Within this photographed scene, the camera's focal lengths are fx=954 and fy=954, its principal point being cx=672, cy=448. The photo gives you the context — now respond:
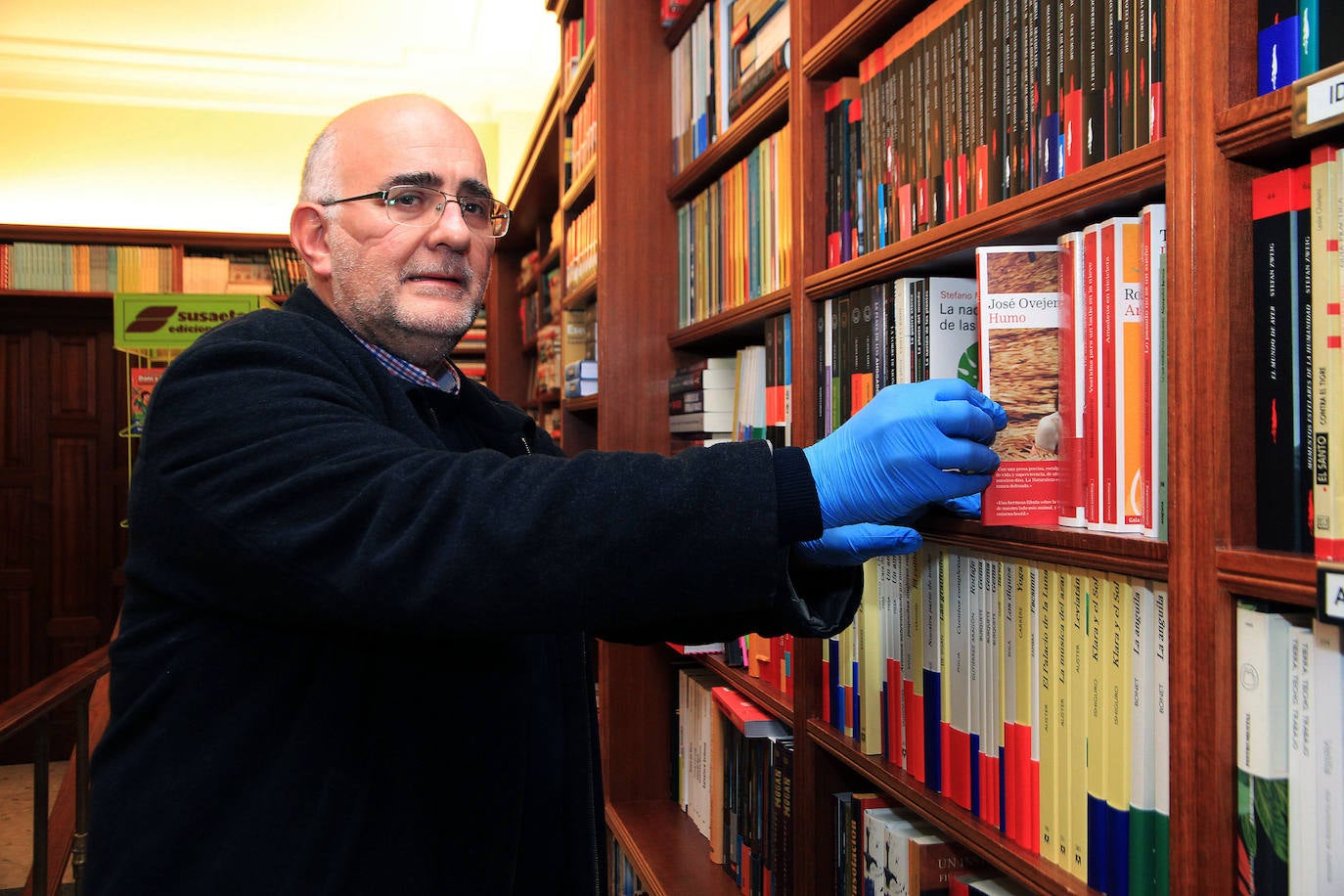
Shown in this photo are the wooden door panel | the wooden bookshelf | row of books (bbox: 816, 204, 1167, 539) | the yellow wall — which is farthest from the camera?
the yellow wall

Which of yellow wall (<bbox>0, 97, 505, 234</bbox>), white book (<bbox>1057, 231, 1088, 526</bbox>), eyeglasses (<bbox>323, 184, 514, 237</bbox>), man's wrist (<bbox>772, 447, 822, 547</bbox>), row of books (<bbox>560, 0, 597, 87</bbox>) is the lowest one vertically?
man's wrist (<bbox>772, 447, 822, 547</bbox>)

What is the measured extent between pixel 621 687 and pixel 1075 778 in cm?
141

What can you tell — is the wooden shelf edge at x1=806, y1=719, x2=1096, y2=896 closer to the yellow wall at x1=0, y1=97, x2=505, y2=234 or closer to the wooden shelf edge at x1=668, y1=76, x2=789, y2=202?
the wooden shelf edge at x1=668, y1=76, x2=789, y2=202

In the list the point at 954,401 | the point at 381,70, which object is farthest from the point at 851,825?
the point at 381,70

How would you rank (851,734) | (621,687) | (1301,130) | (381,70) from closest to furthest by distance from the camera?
1. (1301,130)
2. (851,734)
3. (621,687)
4. (381,70)

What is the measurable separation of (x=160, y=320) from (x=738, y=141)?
2.81 metres

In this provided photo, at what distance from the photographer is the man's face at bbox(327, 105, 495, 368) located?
1.25 m

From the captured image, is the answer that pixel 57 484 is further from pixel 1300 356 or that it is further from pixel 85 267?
pixel 1300 356

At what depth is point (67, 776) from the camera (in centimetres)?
209

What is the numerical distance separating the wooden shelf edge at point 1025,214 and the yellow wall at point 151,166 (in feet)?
15.0

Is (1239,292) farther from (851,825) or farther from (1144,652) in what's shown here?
(851,825)

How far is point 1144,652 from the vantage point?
2.68 ft

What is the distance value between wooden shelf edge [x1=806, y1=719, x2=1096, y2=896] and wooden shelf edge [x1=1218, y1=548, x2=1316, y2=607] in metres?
0.36

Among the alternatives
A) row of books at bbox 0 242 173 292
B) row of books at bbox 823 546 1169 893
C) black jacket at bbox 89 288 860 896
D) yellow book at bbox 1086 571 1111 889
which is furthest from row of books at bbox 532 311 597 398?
row of books at bbox 0 242 173 292
